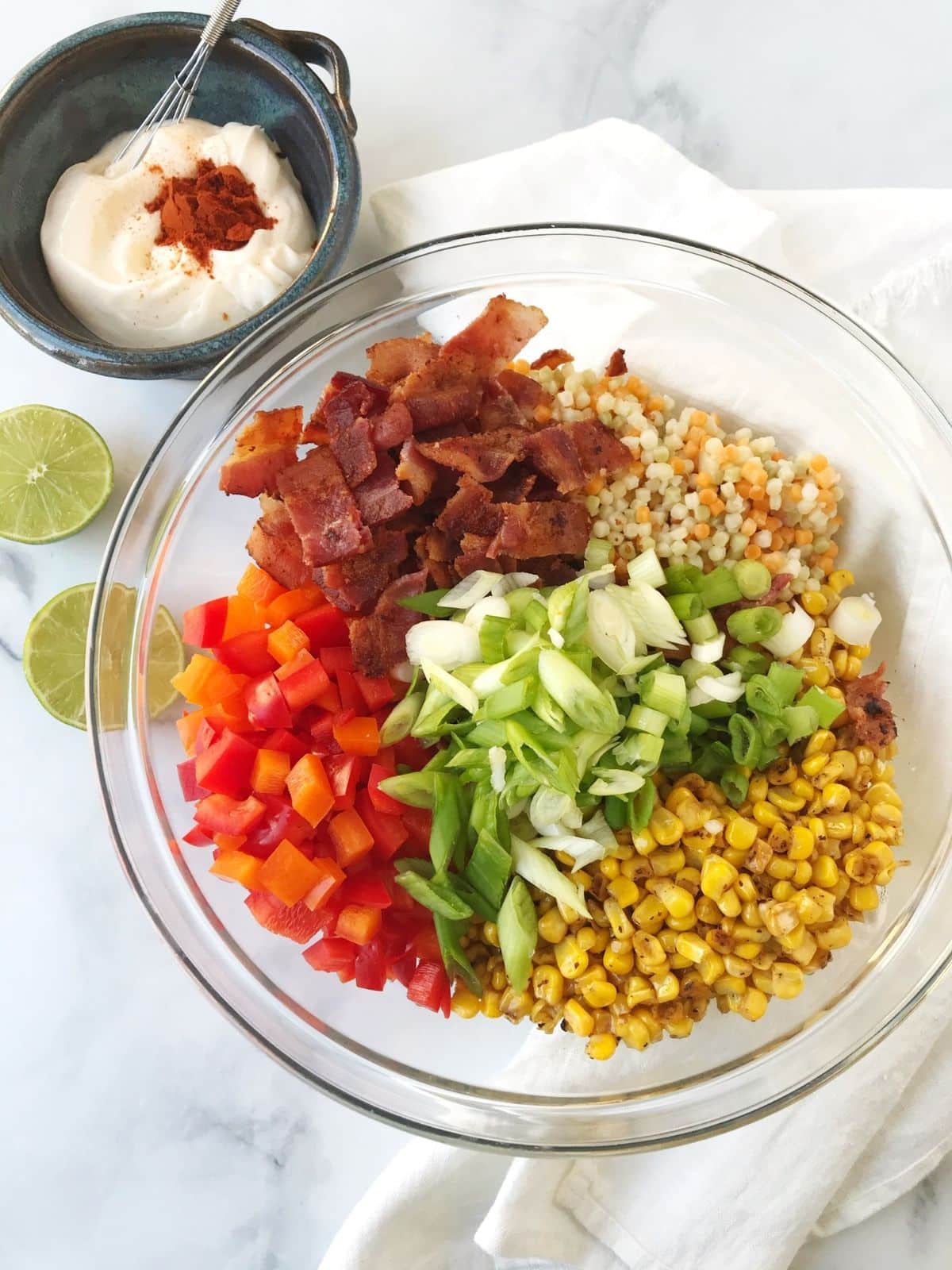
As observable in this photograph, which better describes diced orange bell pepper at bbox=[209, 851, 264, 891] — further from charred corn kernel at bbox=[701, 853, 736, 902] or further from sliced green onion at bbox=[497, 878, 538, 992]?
charred corn kernel at bbox=[701, 853, 736, 902]

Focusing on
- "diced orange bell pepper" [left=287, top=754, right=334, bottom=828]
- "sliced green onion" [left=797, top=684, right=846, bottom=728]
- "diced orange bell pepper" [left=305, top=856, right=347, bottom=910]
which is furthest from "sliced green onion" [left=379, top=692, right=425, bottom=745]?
"sliced green onion" [left=797, top=684, right=846, bottom=728]

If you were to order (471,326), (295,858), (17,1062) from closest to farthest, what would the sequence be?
(295,858)
(471,326)
(17,1062)

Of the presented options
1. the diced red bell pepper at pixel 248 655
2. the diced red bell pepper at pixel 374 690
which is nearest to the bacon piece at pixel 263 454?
the diced red bell pepper at pixel 248 655

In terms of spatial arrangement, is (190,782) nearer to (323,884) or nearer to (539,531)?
(323,884)

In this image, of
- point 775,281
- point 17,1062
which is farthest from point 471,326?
point 17,1062

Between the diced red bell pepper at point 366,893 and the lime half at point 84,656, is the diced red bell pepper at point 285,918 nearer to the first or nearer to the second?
the diced red bell pepper at point 366,893

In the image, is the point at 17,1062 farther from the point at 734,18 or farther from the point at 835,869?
the point at 734,18

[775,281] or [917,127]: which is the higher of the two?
[917,127]
